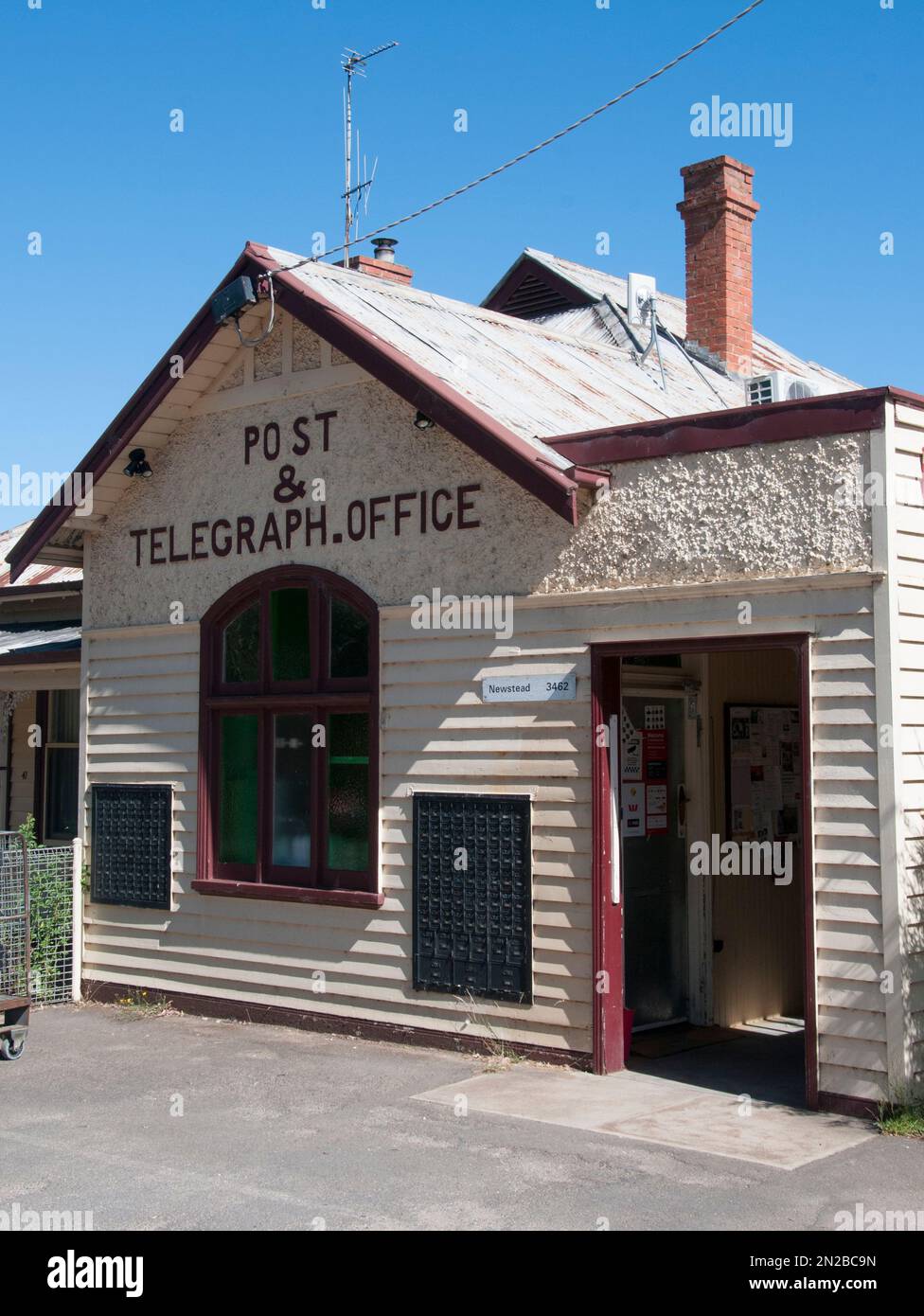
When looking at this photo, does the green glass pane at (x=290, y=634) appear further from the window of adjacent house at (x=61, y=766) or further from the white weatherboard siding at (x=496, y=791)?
the window of adjacent house at (x=61, y=766)

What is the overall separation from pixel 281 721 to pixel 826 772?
4465mm

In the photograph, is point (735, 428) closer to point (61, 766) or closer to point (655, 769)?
point (655, 769)

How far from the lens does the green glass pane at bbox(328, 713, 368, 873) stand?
10.0m

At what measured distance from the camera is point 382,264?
14969 millimetres

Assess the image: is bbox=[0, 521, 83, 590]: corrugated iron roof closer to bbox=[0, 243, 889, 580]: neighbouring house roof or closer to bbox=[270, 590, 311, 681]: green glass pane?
bbox=[0, 243, 889, 580]: neighbouring house roof

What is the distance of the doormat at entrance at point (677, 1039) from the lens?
932 cm

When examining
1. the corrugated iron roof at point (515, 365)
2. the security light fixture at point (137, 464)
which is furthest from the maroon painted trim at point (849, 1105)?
the security light fixture at point (137, 464)

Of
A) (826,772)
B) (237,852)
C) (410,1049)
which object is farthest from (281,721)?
(826,772)

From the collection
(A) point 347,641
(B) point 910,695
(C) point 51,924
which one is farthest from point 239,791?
(B) point 910,695

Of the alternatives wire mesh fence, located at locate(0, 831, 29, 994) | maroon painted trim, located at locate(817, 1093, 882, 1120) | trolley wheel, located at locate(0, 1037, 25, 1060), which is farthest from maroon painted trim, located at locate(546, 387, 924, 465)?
trolley wheel, located at locate(0, 1037, 25, 1060)

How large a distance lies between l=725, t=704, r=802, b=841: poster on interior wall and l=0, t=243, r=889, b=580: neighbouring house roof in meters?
2.35

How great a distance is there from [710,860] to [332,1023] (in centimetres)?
287

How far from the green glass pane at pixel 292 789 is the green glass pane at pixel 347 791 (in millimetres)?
243
